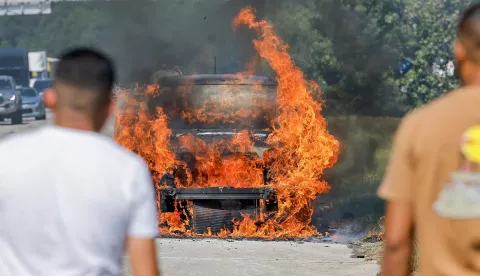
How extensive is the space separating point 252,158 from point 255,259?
1970 mm

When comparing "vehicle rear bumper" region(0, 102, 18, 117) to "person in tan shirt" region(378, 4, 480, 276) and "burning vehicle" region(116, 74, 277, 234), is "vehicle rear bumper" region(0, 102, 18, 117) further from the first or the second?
"person in tan shirt" region(378, 4, 480, 276)

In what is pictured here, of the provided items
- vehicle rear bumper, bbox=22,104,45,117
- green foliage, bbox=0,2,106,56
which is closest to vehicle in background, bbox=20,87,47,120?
vehicle rear bumper, bbox=22,104,45,117

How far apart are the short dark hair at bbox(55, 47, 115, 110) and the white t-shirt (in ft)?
0.42

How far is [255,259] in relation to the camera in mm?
9711

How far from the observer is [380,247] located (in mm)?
10430

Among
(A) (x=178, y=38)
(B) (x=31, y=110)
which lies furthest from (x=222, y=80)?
(B) (x=31, y=110)

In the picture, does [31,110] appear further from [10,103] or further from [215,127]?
[215,127]

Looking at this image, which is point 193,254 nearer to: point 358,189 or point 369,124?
point 358,189

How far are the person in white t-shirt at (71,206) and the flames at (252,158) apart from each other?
8036 mm

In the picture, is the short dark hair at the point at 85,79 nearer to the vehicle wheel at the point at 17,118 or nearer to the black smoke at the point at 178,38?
the black smoke at the point at 178,38

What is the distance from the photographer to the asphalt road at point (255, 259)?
9.10 meters

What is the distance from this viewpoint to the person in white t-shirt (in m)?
3.07

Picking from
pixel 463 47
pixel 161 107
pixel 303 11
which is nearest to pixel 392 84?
pixel 303 11

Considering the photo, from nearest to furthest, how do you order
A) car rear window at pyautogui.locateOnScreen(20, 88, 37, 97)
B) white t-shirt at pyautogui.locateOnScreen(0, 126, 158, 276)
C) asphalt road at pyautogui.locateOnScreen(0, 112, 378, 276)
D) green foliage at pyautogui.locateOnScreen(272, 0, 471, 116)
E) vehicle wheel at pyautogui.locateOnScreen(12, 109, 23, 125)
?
white t-shirt at pyautogui.locateOnScreen(0, 126, 158, 276), asphalt road at pyautogui.locateOnScreen(0, 112, 378, 276), green foliage at pyautogui.locateOnScreen(272, 0, 471, 116), vehicle wheel at pyautogui.locateOnScreen(12, 109, 23, 125), car rear window at pyautogui.locateOnScreen(20, 88, 37, 97)
